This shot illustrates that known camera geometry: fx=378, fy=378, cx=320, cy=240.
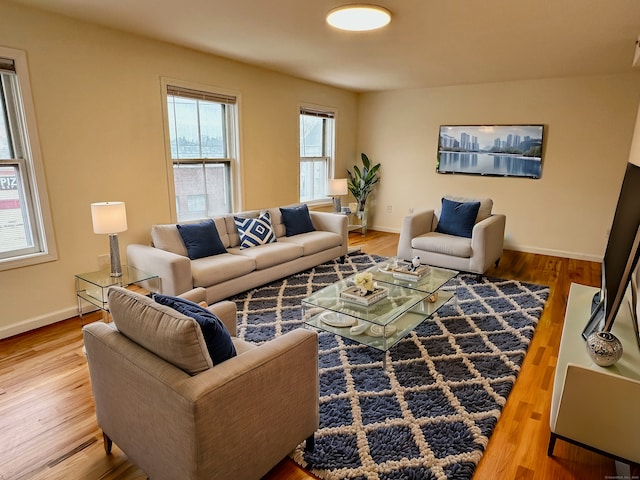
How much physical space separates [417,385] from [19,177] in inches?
129

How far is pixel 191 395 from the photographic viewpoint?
1.23m

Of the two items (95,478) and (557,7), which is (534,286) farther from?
(95,478)

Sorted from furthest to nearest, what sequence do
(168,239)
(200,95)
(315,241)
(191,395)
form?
(315,241), (200,95), (168,239), (191,395)

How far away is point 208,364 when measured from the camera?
54.4 inches

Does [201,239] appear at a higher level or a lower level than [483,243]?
higher

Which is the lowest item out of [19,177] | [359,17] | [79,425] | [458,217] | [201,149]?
[79,425]

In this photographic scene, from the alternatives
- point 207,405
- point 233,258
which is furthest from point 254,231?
point 207,405

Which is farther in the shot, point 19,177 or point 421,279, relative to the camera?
point 421,279

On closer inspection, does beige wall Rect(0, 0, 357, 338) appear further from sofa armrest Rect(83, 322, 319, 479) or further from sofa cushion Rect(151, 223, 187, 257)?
sofa armrest Rect(83, 322, 319, 479)

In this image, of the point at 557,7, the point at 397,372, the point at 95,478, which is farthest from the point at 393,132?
the point at 95,478

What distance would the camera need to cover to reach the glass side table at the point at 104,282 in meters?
2.76

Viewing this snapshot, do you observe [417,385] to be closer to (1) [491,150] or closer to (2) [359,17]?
(2) [359,17]

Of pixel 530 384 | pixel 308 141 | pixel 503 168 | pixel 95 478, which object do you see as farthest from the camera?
pixel 308 141

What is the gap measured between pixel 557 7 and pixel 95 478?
12.5ft
